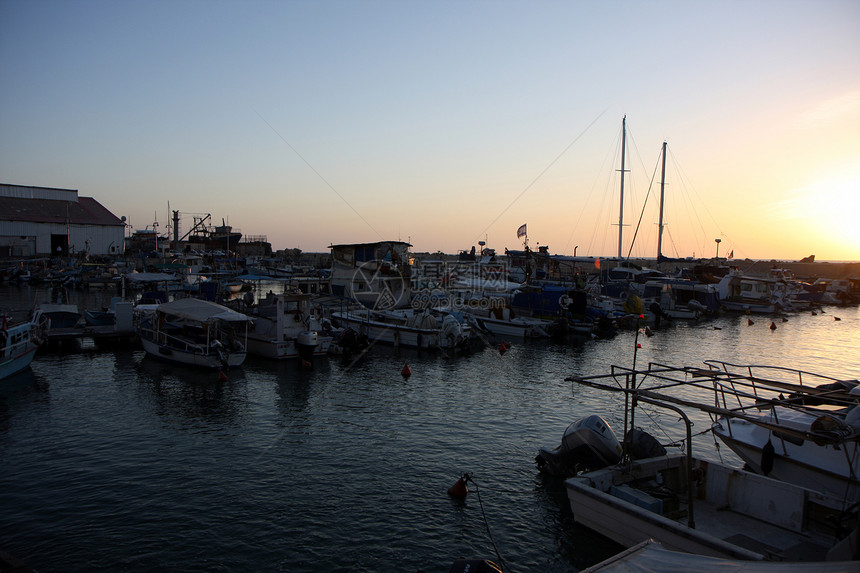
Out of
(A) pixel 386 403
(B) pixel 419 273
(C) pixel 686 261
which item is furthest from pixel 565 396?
(C) pixel 686 261

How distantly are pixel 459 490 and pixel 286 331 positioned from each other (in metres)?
18.5

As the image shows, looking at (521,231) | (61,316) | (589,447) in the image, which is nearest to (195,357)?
(61,316)

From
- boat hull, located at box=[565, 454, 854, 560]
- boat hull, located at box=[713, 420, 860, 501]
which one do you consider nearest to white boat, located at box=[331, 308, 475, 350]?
boat hull, located at box=[713, 420, 860, 501]

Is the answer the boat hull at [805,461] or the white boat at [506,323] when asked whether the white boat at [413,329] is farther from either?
the boat hull at [805,461]

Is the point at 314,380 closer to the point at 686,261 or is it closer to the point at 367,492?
the point at 367,492

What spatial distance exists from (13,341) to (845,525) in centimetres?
2951

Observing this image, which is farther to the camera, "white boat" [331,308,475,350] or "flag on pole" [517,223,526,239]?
"flag on pole" [517,223,526,239]

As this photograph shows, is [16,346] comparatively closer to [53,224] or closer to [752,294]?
[752,294]

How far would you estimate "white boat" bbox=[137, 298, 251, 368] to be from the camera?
25109mm

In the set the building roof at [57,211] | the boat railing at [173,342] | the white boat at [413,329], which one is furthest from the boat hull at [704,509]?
the building roof at [57,211]

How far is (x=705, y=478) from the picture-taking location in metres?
11.7

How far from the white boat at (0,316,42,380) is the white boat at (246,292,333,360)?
9.85 m

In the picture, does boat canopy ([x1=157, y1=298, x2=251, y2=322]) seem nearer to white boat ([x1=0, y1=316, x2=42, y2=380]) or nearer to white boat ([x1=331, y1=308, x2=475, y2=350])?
white boat ([x1=0, y1=316, x2=42, y2=380])

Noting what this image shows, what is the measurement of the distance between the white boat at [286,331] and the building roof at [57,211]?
66.6 metres
